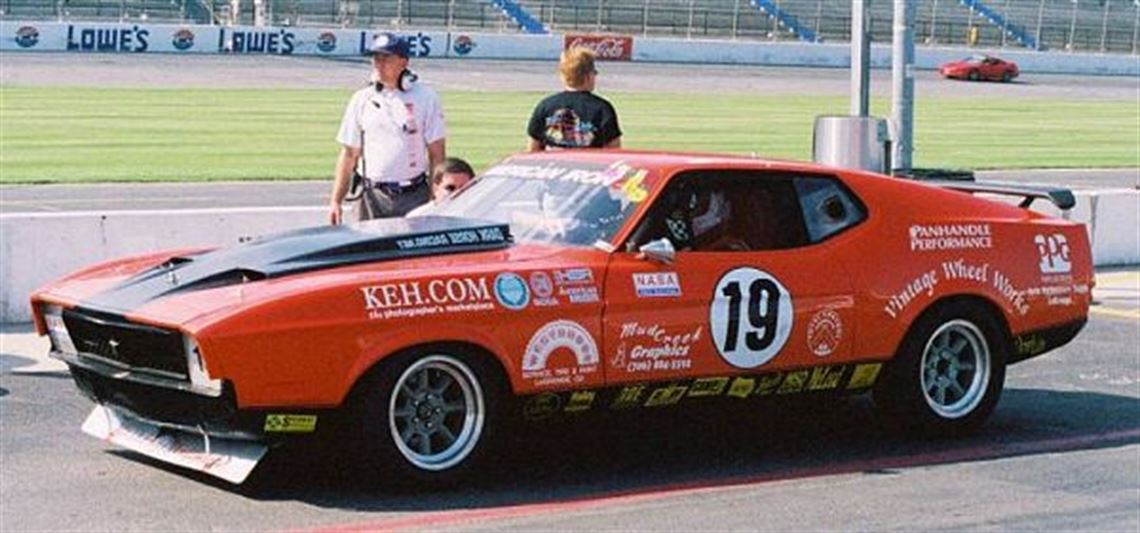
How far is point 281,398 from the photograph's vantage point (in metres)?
6.91

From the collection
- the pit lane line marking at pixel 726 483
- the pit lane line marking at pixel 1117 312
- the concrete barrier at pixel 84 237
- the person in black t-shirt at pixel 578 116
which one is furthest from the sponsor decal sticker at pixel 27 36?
the pit lane line marking at pixel 726 483

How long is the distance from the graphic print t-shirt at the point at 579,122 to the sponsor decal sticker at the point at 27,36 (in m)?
44.5

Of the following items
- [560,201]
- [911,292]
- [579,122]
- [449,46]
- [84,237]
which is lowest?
[449,46]

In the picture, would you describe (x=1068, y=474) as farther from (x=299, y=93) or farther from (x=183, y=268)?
(x=299, y=93)

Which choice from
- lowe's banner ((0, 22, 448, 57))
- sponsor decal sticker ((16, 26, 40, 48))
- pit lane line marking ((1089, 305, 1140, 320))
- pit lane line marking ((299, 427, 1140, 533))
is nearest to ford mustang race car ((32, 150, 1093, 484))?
pit lane line marking ((299, 427, 1140, 533))

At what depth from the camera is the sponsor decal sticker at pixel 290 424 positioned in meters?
6.94

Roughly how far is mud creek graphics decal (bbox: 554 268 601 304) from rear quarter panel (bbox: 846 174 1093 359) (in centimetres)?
132

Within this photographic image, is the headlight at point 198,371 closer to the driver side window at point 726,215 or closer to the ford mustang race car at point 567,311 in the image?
the ford mustang race car at point 567,311

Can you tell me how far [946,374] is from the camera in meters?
8.70

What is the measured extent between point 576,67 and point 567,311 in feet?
8.90

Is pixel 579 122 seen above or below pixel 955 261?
above

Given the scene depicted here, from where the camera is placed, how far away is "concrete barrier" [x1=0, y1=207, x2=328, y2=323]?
11.8 metres

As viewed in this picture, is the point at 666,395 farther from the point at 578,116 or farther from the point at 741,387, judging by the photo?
the point at 578,116

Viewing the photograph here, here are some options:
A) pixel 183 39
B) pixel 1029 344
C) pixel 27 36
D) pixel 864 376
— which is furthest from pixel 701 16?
pixel 864 376
